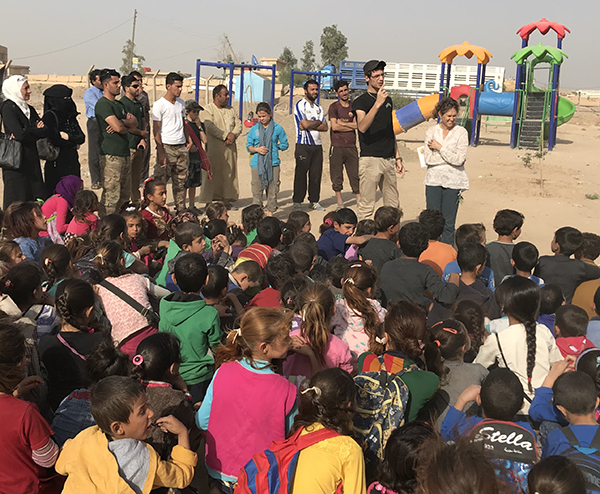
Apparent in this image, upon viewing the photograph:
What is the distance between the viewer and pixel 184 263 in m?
3.29

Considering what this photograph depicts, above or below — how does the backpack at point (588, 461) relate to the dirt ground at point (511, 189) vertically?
below

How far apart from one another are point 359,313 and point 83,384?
1553 mm

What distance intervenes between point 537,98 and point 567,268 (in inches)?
634

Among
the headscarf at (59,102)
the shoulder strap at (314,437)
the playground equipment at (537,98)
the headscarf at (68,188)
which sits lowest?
the shoulder strap at (314,437)

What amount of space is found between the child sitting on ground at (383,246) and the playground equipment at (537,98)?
587 inches

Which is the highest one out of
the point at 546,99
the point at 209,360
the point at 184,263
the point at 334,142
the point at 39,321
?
the point at 546,99

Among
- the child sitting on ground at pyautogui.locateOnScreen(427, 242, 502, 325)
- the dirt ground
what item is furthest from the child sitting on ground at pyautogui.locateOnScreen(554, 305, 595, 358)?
the dirt ground

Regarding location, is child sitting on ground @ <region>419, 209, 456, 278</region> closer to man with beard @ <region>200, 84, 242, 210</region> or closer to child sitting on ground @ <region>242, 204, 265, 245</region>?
child sitting on ground @ <region>242, 204, 265, 245</region>

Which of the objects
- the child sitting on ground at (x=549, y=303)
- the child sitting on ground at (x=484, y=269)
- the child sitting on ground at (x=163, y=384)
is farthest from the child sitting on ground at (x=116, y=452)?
the child sitting on ground at (x=484, y=269)

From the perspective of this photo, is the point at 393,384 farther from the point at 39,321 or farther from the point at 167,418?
the point at 39,321

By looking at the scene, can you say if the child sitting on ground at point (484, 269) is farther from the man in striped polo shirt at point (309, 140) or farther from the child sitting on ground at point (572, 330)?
the man in striped polo shirt at point (309, 140)

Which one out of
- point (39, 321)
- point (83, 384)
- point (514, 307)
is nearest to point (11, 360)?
point (83, 384)

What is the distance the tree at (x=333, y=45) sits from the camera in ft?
160

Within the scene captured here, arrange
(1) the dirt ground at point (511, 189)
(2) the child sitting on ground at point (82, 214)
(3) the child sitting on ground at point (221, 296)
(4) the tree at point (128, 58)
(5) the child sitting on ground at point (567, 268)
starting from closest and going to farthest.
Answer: (3) the child sitting on ground at point (221, 296) → (5) the child sitting on ground at point (567, 268) → (2) the child sitting on ground at point (82, 214) → (1) the dirt ground at point (511, 189) → (4) the tree at point (128, 58)
